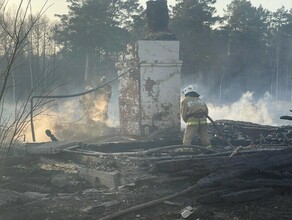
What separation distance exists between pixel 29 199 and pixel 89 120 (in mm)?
8866

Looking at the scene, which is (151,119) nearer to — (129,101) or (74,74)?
(129,101)

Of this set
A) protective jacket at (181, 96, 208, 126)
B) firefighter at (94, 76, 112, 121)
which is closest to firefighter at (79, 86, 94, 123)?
firefighter at (94, 76, 112, 121)

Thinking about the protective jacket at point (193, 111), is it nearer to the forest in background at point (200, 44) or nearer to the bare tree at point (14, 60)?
the bare tree at point (14, 60)

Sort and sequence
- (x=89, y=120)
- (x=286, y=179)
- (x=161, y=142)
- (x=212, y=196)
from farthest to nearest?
(x=89, y=120) → (x=161, y=142) → (x=286, y=179) → (x=212, y=196)

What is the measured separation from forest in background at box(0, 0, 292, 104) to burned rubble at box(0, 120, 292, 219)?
17191 mm

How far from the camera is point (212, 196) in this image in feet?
15.3

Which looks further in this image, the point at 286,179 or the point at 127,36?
the point at 127,36

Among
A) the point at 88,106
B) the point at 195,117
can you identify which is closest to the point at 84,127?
the point at 88,106

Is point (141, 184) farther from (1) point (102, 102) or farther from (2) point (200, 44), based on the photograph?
(2) point (200, 44)

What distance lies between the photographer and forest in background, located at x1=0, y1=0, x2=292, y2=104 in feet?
96.7

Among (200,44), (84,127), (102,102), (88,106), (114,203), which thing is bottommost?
(114,203)

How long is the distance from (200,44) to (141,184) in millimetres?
27899

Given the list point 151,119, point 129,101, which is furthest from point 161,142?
point 129,101

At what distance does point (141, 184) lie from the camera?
5645mm
